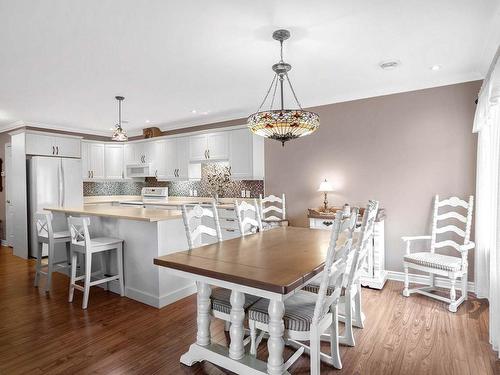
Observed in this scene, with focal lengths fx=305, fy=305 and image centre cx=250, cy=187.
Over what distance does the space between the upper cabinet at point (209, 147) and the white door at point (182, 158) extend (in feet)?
0.44

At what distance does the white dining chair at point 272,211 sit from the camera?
461 cm

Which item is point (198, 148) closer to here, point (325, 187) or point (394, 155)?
point (325, 187)

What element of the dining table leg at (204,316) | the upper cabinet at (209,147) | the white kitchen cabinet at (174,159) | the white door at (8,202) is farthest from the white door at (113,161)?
the dining table leg at (204,316)

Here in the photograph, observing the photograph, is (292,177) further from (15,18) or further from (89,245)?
(15,18)

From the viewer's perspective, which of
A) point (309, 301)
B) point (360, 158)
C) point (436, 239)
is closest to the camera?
point (309, 301)

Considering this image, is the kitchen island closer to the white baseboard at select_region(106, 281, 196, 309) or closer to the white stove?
the white baseboard at select_region(106, 281, 196, 309)

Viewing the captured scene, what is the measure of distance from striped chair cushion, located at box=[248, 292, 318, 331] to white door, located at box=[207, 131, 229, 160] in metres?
3.59

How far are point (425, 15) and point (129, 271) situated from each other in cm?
359

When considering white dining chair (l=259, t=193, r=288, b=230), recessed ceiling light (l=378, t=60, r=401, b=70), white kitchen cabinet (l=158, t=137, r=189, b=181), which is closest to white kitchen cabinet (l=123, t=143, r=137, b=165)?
white kitchen cabinet (l=158, t=137, r=189, b=181)

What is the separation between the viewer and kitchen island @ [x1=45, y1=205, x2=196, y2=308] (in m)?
3.11

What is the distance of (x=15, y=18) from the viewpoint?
7.14 feet

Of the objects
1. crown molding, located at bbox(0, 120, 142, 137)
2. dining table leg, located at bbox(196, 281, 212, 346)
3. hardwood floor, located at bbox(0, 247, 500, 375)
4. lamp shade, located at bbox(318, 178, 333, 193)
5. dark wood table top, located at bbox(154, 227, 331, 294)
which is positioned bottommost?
hardwood floor, located at bbox(0, 247, 500, 375)

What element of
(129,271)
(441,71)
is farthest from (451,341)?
(129,271)

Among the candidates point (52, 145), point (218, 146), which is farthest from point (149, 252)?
point (52, 145)
